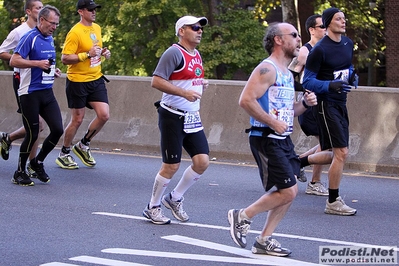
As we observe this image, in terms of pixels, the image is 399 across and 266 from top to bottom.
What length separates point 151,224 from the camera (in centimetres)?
Result: 816

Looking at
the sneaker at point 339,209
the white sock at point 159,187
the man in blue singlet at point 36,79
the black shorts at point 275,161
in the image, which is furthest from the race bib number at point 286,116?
the man in blue singlet at point 36,79

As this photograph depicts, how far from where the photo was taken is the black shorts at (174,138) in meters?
8.00

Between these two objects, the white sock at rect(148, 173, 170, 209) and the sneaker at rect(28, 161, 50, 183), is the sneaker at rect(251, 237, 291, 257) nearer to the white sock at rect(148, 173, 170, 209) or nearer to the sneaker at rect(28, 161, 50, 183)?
the white sock at rect(148, 173, 170, 209)

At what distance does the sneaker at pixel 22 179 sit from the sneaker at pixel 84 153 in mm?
1552

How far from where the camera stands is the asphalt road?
685cm

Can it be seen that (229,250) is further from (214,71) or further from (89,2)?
(214,71)

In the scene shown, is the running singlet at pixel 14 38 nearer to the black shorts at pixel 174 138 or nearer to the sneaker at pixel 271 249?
the black shorts at pixel 174 138

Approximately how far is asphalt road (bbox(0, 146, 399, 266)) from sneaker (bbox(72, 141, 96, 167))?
0.14 meters

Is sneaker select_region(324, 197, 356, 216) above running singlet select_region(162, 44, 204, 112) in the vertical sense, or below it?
below

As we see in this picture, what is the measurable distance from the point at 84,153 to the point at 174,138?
13.7ft

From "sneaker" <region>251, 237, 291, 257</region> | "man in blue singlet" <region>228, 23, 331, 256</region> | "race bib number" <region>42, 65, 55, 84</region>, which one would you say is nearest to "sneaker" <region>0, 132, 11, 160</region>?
"race bib number" <region>42, 65, 55, 84</region>

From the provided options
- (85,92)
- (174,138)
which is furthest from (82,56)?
(174,138)

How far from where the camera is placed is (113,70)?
1085 inches

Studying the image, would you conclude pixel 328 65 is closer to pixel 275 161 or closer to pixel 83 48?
pixel 275 161
